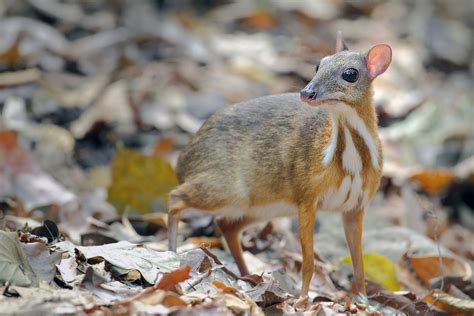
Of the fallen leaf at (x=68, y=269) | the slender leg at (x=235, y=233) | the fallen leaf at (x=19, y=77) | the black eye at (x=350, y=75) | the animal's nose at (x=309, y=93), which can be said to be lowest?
the slender leg at (x=235, y=233)

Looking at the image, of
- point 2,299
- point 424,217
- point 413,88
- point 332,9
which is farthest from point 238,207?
point 332,9

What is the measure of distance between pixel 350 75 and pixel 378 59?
0.24 meters

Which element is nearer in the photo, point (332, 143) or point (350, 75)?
point (350, 75)

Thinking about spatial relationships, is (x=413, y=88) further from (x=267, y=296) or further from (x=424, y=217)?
(x=267, y=296)

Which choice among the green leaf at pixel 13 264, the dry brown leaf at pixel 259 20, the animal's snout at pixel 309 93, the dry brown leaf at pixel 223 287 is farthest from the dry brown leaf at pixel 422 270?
the dry brown leaf at pixel 259 20

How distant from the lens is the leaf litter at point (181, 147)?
500cm

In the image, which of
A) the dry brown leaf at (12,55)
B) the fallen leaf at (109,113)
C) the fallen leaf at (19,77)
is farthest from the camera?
the dry brown leaf at (12,55)

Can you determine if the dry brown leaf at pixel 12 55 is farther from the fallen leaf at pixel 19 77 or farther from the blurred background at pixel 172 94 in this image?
the fallen leaf at pixel 19 77

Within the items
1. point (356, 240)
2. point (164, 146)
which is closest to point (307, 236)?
point (356, 240)

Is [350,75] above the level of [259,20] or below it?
above

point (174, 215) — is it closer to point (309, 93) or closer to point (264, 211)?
point (264, 211)

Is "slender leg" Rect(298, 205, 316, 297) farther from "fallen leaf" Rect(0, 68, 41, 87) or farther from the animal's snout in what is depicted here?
"fallen leaf" Rect(0, 68, 41, 87)

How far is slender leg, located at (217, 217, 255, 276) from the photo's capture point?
21.1 ft

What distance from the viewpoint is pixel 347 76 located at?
545 cm
